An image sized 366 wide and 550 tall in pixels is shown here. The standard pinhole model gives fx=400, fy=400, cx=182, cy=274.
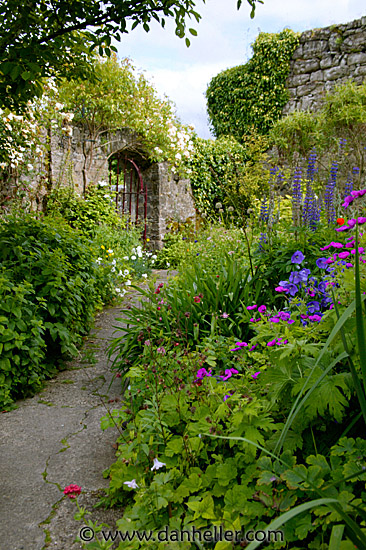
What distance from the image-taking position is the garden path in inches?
61.1

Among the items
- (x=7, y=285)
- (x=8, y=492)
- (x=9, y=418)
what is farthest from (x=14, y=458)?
(x=7, y=285)

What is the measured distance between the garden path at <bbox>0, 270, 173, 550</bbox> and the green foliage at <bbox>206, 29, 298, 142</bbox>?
908cm

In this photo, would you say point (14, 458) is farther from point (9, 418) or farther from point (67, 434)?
point (9, 418)

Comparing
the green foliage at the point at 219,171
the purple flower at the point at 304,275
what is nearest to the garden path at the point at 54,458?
the purple flower at the point at 304,275

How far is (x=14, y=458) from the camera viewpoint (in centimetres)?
204

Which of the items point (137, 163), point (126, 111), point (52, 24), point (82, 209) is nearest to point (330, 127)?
point (137, 163)

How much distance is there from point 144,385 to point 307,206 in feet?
6.41

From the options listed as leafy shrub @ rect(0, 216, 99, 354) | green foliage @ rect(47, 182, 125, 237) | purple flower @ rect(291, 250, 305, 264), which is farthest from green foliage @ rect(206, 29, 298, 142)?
purple flower @ rect(291, 250, 305, 264)

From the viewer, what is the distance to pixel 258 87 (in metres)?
Result: 10.4

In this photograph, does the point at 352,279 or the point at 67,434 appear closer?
the point at 352,279

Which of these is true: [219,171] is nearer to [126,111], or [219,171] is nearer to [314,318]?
[126,111]

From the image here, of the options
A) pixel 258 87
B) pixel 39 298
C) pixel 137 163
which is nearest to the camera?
pixel 39 298

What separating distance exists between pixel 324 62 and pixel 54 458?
35.6 feet

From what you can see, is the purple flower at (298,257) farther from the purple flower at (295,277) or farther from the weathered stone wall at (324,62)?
the weathered stone wall at (324,62)
